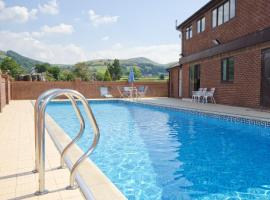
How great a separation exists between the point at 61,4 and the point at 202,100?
9415 mm

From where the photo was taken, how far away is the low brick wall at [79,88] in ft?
62.1

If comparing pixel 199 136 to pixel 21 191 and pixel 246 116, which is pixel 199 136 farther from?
pixel 21 191

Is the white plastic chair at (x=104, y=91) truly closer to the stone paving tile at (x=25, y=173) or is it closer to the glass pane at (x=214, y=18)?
the glass pane at (x=214, y=18)

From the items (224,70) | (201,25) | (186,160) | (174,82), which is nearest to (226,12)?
(201,25)

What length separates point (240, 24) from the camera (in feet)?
35.5

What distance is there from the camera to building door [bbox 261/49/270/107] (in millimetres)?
9288

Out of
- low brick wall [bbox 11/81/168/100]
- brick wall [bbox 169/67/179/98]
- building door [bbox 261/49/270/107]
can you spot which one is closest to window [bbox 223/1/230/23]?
building door [bbox 261/49/270/107]

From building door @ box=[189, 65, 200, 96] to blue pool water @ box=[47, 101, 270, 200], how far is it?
762cm

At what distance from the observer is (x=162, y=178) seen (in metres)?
3.74

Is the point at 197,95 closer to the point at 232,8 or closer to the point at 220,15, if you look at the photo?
the point at 220,15

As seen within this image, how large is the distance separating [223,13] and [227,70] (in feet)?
9.36

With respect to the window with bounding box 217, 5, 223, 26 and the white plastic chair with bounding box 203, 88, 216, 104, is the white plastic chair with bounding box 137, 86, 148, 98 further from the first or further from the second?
the window with bounding box 217, 5, 223, 26

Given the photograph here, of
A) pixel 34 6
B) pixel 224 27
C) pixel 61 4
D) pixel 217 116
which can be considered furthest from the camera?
pixel 34 6

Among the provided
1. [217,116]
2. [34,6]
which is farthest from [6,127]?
[34,6]
